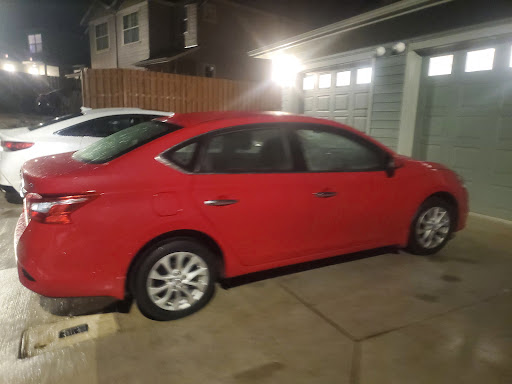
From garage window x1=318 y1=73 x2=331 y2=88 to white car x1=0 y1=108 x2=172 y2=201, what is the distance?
403cm

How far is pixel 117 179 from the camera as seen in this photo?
2664 millimetres

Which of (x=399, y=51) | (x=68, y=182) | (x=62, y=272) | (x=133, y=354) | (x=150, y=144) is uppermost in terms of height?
(x=399, y=51)

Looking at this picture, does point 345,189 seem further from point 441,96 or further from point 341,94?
point 341,94

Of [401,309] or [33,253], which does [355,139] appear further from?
[33,253]

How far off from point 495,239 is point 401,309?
2.60 metres

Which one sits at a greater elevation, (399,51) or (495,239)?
(399,51)

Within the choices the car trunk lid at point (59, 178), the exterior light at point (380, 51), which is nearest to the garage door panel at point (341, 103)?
the exterior light at point (380, 51)

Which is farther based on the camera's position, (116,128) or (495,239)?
(116,128)

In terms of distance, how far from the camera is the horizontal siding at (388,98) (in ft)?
22.6

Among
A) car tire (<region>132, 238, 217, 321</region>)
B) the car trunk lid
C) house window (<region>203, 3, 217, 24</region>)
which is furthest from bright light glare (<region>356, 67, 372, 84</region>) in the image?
house window (<region>203, 3, 217, 24</region>)

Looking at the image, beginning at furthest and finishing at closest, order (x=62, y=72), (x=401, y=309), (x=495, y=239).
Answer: (x=62, y=72) → (x=495, y=239) → (x=401, y=309)

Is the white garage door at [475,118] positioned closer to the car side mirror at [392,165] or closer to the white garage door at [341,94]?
the white garage door at [341,94]

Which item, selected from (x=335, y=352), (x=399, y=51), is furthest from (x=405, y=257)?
(x=399, y=51)

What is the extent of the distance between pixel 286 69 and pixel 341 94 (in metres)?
1.93
